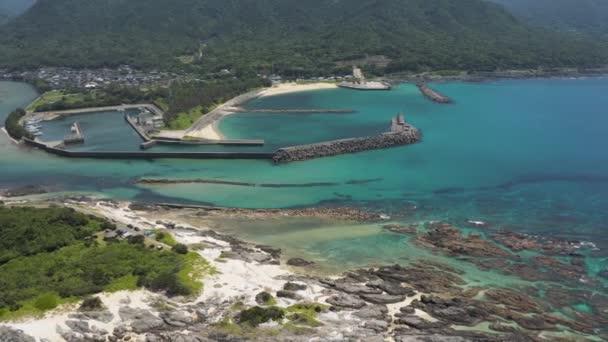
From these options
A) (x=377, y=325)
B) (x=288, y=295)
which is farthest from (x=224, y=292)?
(x=377, y=325)

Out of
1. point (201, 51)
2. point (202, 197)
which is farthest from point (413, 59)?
point (202, 197)

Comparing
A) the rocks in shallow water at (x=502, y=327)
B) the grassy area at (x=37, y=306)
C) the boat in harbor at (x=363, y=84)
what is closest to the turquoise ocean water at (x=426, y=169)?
the rocks in shallow water at (x=502, y=327)

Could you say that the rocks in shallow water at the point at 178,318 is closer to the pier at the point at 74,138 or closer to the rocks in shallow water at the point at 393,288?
the rocks in shallow water at the point at 393,288

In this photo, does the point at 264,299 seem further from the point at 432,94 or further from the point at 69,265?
the point at 432,94

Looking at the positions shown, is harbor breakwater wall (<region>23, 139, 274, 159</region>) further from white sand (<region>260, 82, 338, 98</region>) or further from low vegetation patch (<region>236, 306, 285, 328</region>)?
white sand (<region>260, 82, 338, 98</region>)

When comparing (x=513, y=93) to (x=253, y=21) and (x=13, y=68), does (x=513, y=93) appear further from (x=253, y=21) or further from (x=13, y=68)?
(x=13, y=68)

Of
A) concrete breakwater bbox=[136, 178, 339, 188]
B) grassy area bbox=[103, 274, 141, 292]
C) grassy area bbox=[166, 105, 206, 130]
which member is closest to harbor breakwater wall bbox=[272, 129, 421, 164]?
concrete breakwater bbox=[136, 178, 339, 188]
